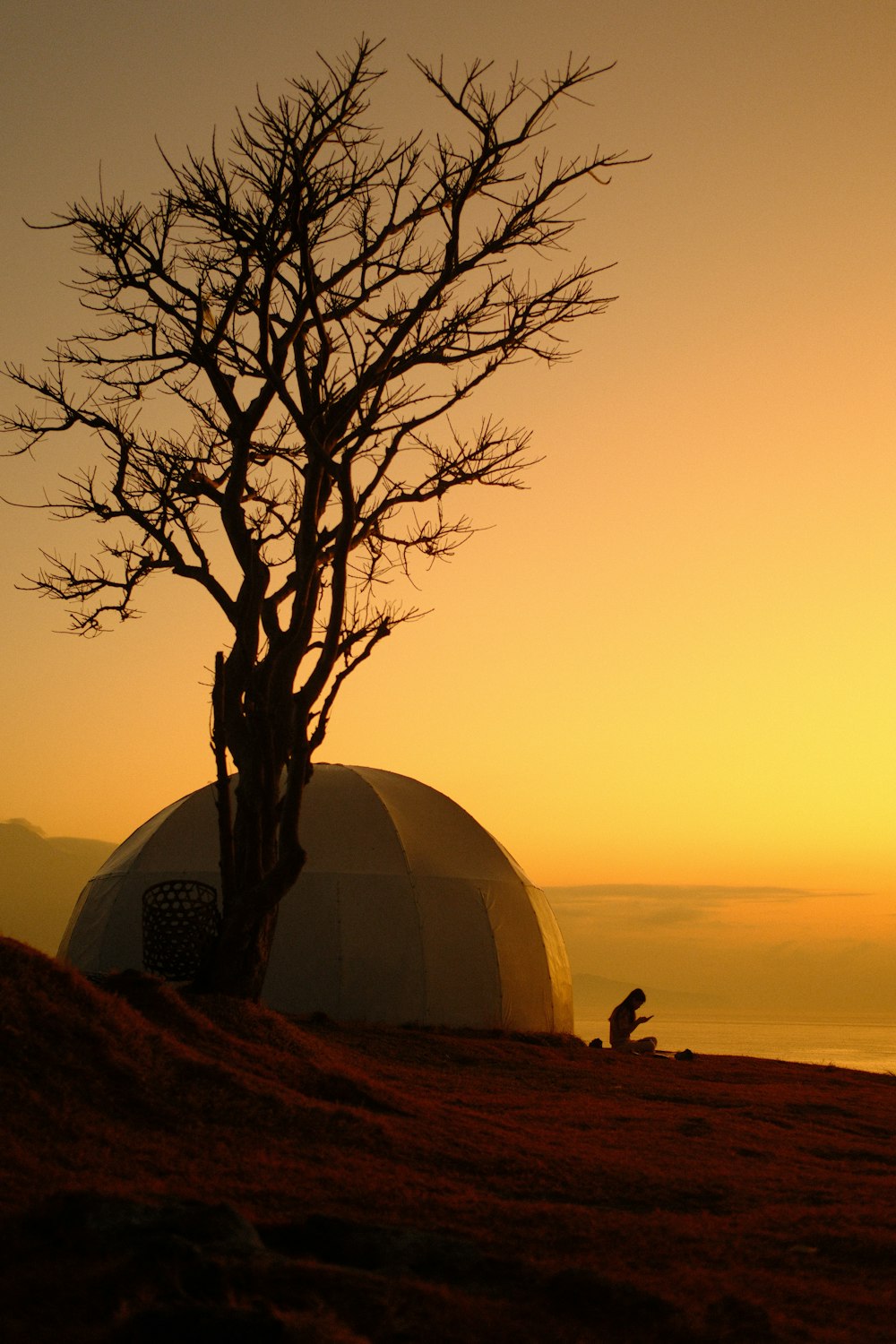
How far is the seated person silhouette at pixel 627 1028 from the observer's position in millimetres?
21297

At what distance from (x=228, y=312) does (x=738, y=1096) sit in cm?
1165

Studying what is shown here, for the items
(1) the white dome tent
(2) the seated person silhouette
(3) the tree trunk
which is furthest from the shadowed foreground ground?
(2) the seated person silhouette

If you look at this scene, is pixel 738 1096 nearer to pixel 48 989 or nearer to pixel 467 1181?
pixel 467 1181

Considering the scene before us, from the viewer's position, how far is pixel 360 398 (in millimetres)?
15391

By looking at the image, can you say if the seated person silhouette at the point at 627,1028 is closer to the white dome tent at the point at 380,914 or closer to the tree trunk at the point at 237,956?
the white dome tent at the point at 380,914

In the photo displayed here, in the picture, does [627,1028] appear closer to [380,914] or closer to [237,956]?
[380,914]

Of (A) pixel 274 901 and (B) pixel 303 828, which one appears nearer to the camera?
(A) pixel 274 901

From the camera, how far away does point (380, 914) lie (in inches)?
776

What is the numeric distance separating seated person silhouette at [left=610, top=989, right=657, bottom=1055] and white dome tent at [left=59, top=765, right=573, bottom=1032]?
1083 mm

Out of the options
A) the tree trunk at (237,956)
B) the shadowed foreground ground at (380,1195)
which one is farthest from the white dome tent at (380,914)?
the tree trunk at (237,956)

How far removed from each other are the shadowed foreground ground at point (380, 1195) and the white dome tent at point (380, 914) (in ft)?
15.7

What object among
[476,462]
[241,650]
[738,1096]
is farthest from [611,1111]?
[476,462]

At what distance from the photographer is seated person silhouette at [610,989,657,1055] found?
69.9 feet

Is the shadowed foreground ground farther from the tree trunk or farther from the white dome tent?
the white dome tent
